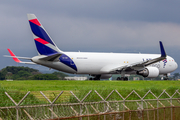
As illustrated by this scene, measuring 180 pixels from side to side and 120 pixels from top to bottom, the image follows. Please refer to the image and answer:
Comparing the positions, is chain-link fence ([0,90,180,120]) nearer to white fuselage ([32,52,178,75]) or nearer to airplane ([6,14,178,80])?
airplane ([6,14,178,80])

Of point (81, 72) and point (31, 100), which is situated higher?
point (81, 72)

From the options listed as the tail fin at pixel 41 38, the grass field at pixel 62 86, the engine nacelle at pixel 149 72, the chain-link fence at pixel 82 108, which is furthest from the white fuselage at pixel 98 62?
the chain-link fence at pixel 82 108

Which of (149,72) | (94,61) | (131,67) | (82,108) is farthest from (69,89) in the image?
(149,72)

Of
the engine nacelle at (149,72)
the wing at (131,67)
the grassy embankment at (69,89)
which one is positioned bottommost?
the grassy embankment at (69,89)

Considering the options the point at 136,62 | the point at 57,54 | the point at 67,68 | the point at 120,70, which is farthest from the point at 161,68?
the point at 57,54

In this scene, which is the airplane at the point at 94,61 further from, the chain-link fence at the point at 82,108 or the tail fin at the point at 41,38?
the chain-link fence at the point at 82,108

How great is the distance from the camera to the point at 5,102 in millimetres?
17594

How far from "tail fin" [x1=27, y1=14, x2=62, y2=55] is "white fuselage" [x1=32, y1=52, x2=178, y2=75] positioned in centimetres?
126

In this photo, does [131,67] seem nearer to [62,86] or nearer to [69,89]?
[62,86]

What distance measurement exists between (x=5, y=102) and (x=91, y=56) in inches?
1053

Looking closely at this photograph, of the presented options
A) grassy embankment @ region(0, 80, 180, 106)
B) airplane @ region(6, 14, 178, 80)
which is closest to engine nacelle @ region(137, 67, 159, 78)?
airplane @ region(6, 14, 178, 80)

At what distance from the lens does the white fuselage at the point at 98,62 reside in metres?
40.9

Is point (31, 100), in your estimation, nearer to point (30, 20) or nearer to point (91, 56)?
point (30, 20)

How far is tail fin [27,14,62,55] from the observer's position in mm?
37875
